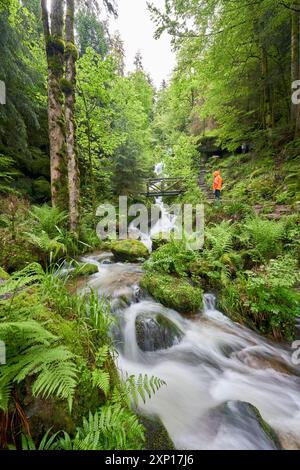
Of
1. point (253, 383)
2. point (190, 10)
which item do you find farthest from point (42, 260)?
point (190, 10)

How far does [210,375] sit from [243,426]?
3.35 feet

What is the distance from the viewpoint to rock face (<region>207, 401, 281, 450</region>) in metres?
2.52

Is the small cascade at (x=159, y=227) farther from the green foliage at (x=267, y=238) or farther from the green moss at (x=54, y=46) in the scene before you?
the green moss at (x=54, y=46)

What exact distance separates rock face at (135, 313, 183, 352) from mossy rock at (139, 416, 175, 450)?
4.91 ft

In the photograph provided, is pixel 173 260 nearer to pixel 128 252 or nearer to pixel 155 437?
pixel 128 252

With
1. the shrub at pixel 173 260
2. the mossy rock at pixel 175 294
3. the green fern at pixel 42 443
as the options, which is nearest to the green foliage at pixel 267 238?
the shrub at pixel 173 260

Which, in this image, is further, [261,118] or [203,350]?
[261,118]

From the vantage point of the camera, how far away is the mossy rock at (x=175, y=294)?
496cm

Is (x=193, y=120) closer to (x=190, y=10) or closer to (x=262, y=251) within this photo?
(x=190, y=10)

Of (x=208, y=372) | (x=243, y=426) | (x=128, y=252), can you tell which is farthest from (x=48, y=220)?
(x=243, y=426)

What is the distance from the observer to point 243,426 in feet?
8.70

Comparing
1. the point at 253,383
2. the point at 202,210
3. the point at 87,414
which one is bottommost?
the point at 253,383

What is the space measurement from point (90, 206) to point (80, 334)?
33.0 ft

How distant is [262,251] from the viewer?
5.91 meters
